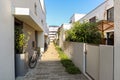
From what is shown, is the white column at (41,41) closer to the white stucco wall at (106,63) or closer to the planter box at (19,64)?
the planter box at (19,64)

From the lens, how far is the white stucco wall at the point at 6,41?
4.14 m

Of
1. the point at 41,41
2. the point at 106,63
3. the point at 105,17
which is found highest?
the point at 105,17

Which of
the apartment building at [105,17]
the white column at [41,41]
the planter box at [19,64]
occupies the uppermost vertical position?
the apartment building at [105,17]

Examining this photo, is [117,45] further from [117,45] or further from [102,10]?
[102,10]

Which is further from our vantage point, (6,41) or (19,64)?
(19,64)

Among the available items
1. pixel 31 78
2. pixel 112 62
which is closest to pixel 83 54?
pixel 31 78

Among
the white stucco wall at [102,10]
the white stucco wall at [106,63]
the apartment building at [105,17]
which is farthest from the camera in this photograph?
the white stucco wall at [102,10]

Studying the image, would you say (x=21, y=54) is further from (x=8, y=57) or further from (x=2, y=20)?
(x=2, y=20)

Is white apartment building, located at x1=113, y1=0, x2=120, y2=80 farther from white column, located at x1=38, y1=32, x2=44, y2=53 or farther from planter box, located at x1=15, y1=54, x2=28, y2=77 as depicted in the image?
white column, located at x1=38, y1=32, x2=44, y2=53

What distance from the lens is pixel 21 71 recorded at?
20.4ft

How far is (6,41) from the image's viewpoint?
14.9 ft

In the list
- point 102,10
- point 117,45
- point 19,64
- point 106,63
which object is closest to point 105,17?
point 102,10

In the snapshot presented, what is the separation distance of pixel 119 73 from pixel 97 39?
6243 millimetres

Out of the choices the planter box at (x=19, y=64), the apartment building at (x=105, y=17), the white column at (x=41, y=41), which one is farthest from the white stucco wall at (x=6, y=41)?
the white column at (x=41, y=41)
